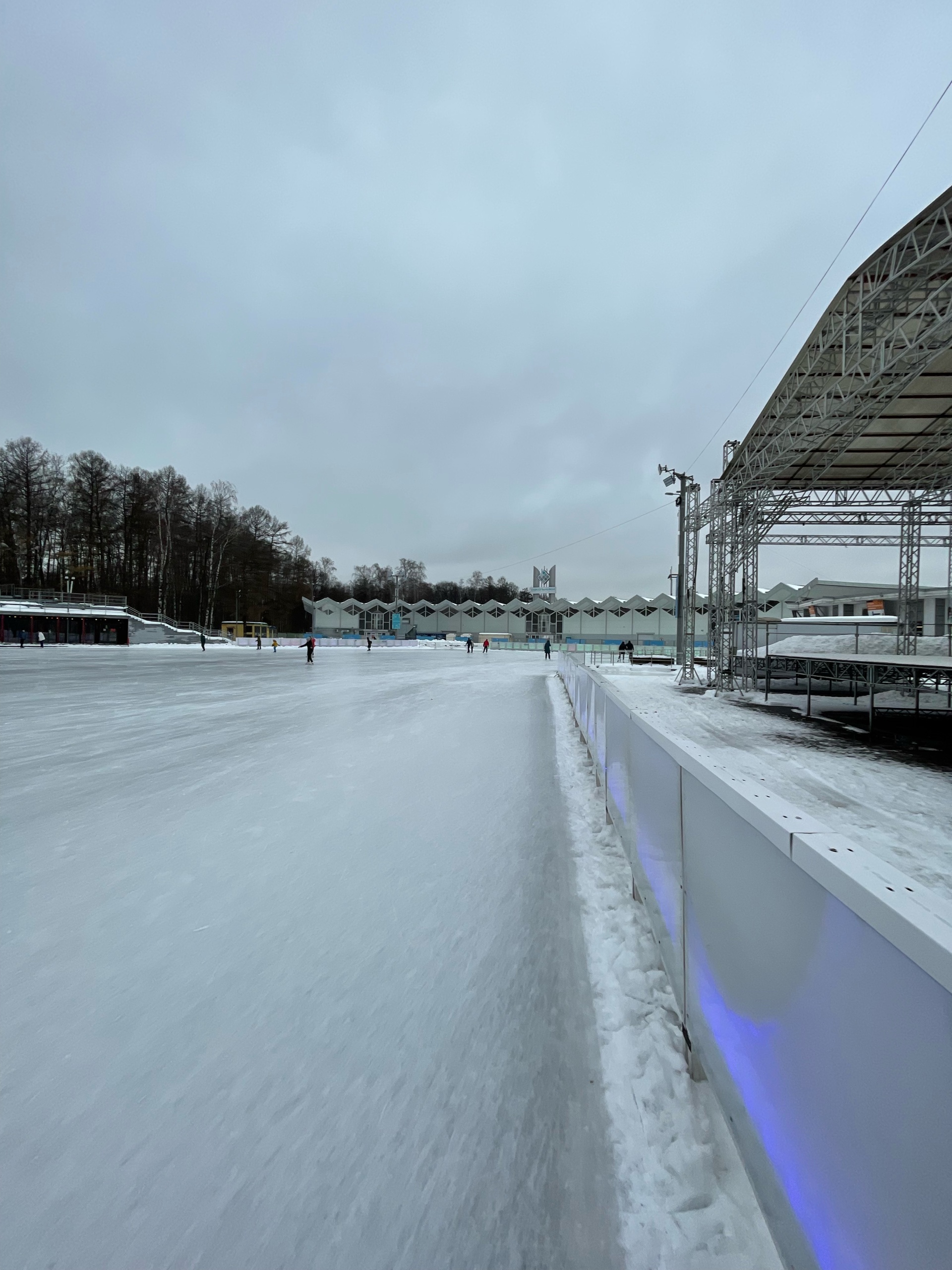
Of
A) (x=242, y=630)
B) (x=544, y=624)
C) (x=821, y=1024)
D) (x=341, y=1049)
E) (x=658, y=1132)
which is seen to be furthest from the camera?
(x=544, y=624)

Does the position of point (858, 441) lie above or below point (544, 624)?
above

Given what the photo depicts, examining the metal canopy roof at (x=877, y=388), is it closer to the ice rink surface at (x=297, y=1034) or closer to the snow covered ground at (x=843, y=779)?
the snow covered ground at (x=843, y=779)

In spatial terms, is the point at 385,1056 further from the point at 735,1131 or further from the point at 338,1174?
the point at 735,1131

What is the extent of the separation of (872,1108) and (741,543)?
776 inches

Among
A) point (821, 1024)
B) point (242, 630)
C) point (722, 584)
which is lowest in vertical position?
point (821, 1024)

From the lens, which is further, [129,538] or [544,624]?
[544,624]

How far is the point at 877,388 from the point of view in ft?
43.5

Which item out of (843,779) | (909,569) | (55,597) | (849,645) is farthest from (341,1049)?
(55,597)

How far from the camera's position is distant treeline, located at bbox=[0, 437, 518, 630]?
56.3 m

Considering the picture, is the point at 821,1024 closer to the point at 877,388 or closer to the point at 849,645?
the point at 877,388

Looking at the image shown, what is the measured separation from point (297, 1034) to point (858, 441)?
20.2m

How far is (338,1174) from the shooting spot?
1.85 metres

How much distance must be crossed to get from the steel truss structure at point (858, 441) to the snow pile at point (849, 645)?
18.5 inches

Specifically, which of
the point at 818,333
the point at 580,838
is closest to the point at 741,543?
the point at 818,333
